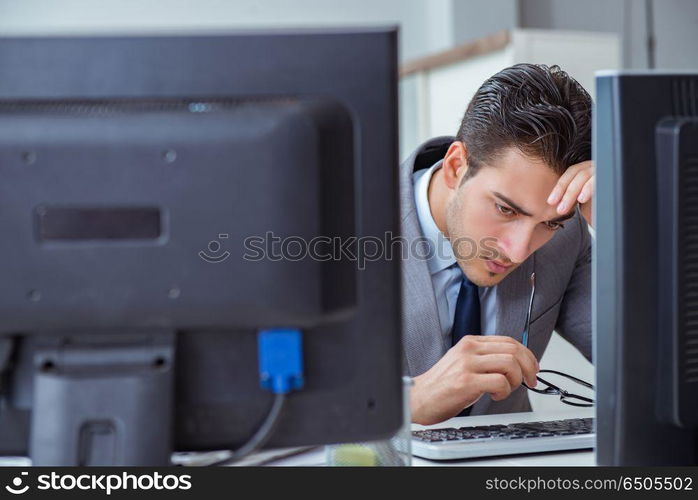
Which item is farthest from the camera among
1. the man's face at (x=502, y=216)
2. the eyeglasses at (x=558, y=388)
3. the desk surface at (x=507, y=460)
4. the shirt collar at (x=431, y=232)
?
the shirt collar at (x=431, y=232)

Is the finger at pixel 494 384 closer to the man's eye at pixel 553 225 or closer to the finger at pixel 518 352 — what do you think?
the finger at pixel 518 352

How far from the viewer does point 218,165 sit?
75cm

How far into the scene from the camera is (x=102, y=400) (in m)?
0.75

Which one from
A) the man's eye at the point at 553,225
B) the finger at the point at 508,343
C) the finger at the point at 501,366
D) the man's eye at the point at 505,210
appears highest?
the man's eye at the point at 505,210

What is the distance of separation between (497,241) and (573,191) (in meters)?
0.19

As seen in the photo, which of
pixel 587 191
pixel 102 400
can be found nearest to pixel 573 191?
pixel 587 191

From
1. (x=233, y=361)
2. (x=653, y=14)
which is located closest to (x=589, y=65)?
(x=653, y=14)

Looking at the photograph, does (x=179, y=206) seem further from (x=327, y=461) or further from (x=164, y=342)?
(x=327, y=461)

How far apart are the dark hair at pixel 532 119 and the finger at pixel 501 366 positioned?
1.26 ft

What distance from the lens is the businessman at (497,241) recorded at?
1380 mm

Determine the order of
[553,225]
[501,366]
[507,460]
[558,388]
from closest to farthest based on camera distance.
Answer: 1. [507,460]
2. [501,366]
3. [558,388]
4. [553,225]

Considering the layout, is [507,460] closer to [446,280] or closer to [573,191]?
[573,191]

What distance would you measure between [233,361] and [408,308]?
0.90 metres
